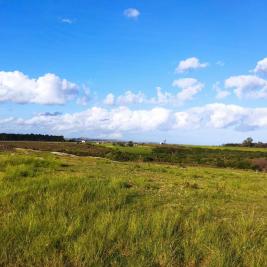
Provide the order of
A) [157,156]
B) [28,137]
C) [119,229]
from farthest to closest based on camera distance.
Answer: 1. [28,137]
2. [157,156]
3. [119,229]

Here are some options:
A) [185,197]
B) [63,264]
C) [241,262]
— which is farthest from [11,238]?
[185,197]

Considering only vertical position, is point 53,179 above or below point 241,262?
above

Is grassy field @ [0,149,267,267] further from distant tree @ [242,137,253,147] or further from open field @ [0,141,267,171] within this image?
distant tree @ [242,137,253,147]

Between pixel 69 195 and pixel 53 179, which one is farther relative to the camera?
pixel 53 179

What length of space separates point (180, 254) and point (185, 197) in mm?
5217

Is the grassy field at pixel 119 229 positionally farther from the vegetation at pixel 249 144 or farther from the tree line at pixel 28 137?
the vegetation at pixel 249 144

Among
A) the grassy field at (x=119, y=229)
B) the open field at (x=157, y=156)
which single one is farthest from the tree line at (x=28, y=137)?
the grassy field at (x=119, y=229)

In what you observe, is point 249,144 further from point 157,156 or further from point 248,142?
point 157,156

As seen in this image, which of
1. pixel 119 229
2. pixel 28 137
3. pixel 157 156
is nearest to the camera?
pixel 119 229

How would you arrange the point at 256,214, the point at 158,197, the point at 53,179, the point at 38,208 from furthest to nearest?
the point at 53,179 → the point at 158,197 → the point at 256,214 → the point at 38,208

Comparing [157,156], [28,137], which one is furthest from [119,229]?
[28,137]

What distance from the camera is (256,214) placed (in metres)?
11.7

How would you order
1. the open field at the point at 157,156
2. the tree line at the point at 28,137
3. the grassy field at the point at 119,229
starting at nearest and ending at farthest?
the grassy field at the point at 119,229 → the open field at the point at 157,156 → the tree line at the point at 28,137

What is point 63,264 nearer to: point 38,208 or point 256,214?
point 38,208
